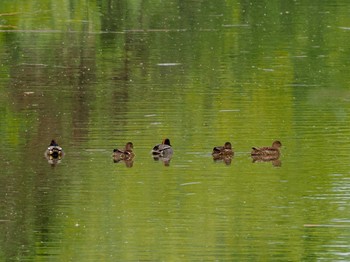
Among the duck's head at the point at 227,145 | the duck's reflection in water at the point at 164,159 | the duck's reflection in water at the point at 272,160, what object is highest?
the duck's head at the point at 227,145

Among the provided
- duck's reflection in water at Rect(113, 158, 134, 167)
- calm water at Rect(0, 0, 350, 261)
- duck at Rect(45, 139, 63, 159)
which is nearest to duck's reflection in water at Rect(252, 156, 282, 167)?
calm water at Rect(0, 0, 350, 261)

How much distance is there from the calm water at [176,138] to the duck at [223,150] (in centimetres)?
23

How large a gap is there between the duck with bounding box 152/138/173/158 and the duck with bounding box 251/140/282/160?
112 cm

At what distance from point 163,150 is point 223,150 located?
82cm

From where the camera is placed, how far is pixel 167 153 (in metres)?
20.1

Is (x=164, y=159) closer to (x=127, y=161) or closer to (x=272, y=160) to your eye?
(x=127, y=161)

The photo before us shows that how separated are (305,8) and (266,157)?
2490cm

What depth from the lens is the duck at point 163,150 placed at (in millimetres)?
20062

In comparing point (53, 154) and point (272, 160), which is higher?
point (53, 154)

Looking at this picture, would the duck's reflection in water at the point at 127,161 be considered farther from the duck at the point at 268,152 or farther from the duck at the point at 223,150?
the duck at the point at 268,152

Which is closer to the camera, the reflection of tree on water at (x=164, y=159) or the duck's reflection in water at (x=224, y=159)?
the duck's reflection in water at (x=224, y=159)

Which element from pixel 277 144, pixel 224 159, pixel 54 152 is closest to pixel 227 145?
pixel 224 159

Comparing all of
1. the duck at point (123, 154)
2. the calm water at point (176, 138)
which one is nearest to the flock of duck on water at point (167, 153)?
the duck at point (123, 154)

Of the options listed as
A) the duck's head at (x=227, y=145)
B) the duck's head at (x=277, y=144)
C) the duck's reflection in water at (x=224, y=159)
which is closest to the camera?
the duck's reflection in water at (x=224, y=159)
